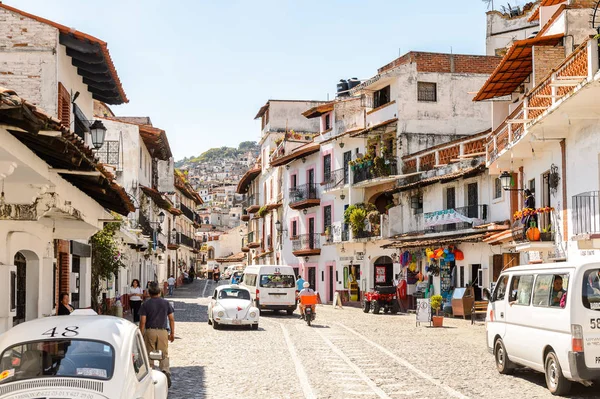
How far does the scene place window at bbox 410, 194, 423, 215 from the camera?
41525 millimetres

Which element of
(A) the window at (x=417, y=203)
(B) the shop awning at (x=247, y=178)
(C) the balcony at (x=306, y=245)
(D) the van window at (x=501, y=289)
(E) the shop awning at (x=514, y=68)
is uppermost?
(B) the shop awning at (x=247, y=178)

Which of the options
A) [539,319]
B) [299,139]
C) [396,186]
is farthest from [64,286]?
[299,139]

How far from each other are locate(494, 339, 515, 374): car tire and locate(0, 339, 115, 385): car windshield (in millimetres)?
9774

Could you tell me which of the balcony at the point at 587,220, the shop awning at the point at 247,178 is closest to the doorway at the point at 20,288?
the balcony at the point at 587,220

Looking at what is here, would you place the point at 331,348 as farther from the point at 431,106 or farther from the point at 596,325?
the point at 431,106

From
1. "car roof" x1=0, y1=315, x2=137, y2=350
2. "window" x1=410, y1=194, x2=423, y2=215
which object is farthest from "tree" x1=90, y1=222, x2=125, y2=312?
"car roof" x1=0, y1=315, x2=137, y2=350

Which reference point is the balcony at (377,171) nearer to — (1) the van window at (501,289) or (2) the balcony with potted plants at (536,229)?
(2) the balcony with potted plants at (536,229)

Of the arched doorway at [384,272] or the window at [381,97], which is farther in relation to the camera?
the arched doorway at [384,272]

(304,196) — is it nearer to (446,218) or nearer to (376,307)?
(376,307)

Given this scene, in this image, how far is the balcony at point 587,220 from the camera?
2133 centimetres

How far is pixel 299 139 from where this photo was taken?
204ft

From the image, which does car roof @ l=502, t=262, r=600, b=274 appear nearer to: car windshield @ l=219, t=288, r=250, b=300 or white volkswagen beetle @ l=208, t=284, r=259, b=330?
white volkswagen beetle @ l=208, t=284, r=259, b=330

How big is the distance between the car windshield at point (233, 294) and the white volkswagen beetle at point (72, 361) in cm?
2002

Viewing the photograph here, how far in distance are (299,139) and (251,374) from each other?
4672 cm
